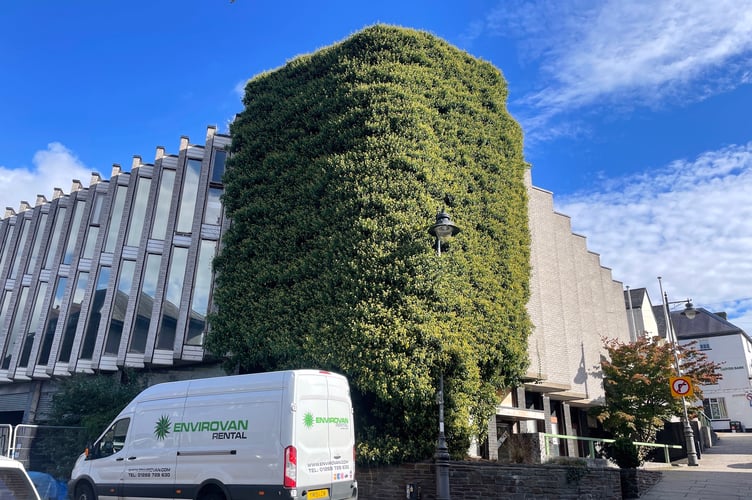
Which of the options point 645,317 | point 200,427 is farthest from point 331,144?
point 645,317

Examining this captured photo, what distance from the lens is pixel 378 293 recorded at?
14.6 metres

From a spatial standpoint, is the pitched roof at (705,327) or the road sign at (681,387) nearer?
the road sign at (681,387)

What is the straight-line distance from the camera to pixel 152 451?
1064 centimetres

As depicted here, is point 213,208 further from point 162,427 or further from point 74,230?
point 162,427

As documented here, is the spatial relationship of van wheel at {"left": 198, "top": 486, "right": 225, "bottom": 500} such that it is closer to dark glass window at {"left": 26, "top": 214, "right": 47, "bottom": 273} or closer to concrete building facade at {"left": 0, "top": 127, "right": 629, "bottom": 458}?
concrete building facade at {"left": 0, "top": 127, "right": 629, "bottom": 458}

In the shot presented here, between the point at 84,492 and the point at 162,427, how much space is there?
2.73 metres

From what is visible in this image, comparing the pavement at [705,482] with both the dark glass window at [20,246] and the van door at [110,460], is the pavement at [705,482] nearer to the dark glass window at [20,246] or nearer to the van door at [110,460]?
the van door at [110,460]

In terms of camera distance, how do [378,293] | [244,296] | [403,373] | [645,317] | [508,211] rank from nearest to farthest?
[403,373]
[378,293]
[244,296]
[508,211]
[645,317]

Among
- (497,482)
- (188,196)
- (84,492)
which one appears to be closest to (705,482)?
(497,482)

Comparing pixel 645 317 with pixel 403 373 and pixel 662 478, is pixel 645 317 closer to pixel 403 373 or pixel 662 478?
pixel 662 478

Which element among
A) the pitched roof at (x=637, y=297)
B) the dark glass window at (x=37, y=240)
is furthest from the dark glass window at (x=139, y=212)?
the pitched roof at (x=637, y=297)

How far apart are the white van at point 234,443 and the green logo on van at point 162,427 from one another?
2cm

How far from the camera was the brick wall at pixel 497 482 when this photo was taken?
41.3ft

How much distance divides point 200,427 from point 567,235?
2102cm
